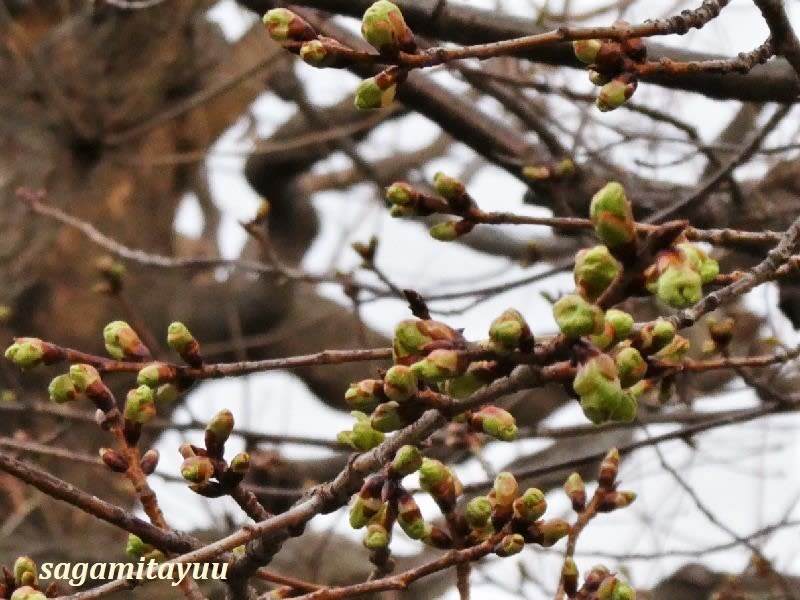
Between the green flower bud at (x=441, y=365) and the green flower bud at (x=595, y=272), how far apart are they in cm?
10

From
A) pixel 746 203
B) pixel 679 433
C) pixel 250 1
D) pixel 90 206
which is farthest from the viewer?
pixel 90 206

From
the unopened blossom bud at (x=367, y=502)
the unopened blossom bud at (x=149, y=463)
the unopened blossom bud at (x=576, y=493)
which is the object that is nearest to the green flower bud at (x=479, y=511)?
the unopened blossom bud at (x=367, y=502)

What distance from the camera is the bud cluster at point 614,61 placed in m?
0.80

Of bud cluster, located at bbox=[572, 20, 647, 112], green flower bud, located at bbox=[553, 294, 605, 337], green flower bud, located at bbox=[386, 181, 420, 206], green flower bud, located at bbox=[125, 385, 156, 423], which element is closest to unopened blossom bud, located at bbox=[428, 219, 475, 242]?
green flower bud, located at bbox=[386, 181, 420, 206]

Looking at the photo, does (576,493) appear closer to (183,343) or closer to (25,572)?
(183,343)

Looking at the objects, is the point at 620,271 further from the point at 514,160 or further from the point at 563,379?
the point at 514,160

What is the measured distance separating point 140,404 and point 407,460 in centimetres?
27

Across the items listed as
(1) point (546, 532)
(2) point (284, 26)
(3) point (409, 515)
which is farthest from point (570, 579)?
(2) point (284, 26)

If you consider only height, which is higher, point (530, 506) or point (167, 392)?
point (167, 392)

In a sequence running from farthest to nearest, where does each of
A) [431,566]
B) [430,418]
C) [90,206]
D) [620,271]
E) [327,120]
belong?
[90,206]
[327,120]
[431,566]
[430,418]
[620,271]

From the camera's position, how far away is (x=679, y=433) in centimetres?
164

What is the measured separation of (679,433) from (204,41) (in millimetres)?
3106

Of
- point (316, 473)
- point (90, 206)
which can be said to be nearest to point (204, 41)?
point (90, 206)

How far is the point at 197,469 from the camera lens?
2.68 feet
